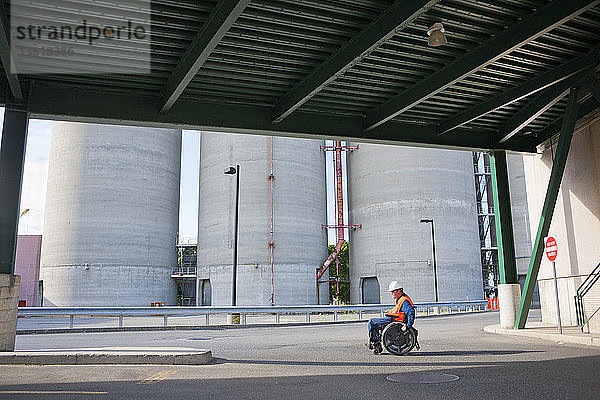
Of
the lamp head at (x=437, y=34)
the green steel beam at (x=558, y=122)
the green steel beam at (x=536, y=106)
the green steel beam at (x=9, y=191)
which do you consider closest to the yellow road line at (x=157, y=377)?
the green steel beam at (x=9, y=191)

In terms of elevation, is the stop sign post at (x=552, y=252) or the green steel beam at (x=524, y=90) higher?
the green steel beam at (x=524, y=90)

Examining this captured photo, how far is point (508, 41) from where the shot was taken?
11227 mm

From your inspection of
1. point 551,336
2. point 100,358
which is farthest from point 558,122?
point 100,358

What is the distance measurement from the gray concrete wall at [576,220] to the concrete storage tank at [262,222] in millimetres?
23005

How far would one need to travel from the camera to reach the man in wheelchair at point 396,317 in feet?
36.5

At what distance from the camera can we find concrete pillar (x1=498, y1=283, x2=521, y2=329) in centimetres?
1727

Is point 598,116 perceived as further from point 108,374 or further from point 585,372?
point 108,374

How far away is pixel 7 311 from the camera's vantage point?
35.9 feet

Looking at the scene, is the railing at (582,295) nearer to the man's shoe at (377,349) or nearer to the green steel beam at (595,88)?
the green steel beam at (595,88)

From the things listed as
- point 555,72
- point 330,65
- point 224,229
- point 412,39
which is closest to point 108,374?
point 330,65

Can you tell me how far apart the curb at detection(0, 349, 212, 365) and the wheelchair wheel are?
3657 mm

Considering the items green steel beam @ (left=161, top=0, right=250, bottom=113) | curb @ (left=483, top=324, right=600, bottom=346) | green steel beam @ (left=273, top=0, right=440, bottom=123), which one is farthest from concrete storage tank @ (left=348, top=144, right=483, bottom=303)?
green steel beam @ (left=161, top=0, right=250, bottom=113)

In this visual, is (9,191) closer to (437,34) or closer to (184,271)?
(437,34)

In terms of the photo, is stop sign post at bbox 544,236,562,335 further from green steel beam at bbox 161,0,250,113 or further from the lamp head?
green steel beam at bbox 161,0,250,113
